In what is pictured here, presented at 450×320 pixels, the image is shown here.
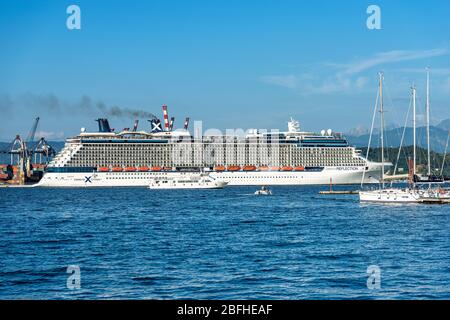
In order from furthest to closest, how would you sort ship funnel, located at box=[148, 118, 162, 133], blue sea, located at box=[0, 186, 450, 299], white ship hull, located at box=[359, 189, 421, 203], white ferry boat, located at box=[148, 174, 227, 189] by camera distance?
ship funnel, located at box=[148, 118, 162, 133] < white ferry boat, located at box=[148, 174, 227, 189] < white ship hull, located at box=[359, 189, 421, 203] < blue sea, located at box=[0, 186, 450, 299]

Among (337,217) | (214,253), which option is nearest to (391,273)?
(214,253)

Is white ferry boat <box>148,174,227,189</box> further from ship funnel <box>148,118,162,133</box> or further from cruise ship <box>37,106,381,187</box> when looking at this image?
ship funnel <box>148,118,162,133</box>

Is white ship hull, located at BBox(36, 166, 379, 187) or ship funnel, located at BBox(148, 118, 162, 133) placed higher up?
ship funnel, located at BBox(148, 118, 162, 133)

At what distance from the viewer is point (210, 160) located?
115312 millimetres

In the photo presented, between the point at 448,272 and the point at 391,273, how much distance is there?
1.63 meters

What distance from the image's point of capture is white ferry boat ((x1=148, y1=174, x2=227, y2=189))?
9969 cm

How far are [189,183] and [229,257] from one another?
78.8 metres

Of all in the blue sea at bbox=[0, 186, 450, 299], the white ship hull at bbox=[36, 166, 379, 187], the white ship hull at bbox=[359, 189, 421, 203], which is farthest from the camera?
the white ship hull at bbox=[36, 166, 379, 187]

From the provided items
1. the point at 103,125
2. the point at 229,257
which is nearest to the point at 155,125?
the point at 103,125

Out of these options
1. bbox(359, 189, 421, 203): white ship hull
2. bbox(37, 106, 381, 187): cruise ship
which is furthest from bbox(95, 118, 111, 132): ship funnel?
bbox(359, 189, 421, 203): white ship hull

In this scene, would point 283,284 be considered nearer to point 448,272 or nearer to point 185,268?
point 185,268

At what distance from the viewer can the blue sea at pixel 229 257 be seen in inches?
643

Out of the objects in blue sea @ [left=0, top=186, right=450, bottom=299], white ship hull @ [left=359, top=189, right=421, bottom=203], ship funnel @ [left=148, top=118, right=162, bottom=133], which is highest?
ship funnel @ [left=148, top=118, right=162, bottom=133]

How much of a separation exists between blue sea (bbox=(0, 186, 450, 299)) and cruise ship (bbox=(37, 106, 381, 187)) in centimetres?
7098
